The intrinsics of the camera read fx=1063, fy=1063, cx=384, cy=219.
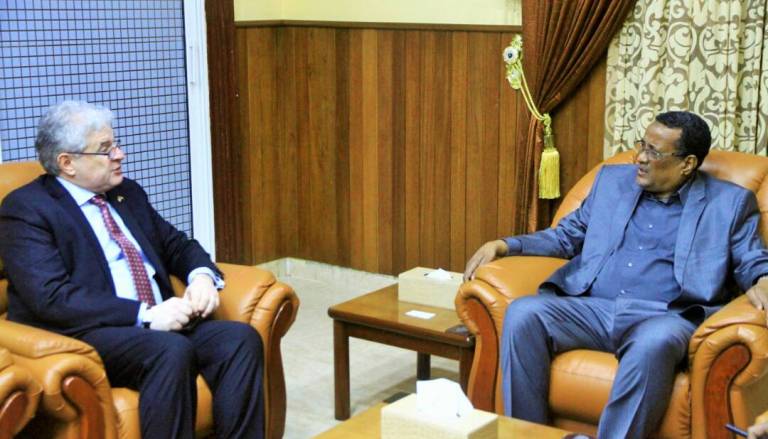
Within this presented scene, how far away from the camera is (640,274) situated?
3.37 m

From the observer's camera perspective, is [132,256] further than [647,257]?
No

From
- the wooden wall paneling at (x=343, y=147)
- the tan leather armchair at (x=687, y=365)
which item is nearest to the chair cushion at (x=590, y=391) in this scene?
the tan leather armchair at (x=687, y=365)

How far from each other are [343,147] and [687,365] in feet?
8.62

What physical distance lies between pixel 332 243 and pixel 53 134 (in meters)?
2.50

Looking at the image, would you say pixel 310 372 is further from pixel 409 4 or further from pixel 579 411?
pixel 409 4

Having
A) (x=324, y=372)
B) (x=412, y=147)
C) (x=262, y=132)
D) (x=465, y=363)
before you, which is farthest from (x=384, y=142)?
(x=465, y=363)

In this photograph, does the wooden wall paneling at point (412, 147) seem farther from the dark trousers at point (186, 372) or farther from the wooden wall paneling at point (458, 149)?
the dark trousers at point (186, 372)

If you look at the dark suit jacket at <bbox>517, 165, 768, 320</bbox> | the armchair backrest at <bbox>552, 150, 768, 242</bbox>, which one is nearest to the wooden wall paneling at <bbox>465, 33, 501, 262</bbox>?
the dark suit jacket at <bbox>517, 165, 768, 320</bbox>

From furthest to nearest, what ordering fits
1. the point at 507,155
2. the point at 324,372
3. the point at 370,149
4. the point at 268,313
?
the point at 370,149
the point at 507,155
the point at 324,372
the point at 268,313

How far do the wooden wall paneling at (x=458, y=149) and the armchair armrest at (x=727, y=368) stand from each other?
211cm

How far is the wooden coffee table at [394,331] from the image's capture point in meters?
3.44

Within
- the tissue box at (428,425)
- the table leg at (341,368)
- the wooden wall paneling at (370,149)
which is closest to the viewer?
the tissue box at (428,425)

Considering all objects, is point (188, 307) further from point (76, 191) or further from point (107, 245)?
point (76, 191)

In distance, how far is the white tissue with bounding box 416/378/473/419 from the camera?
2465 mm
